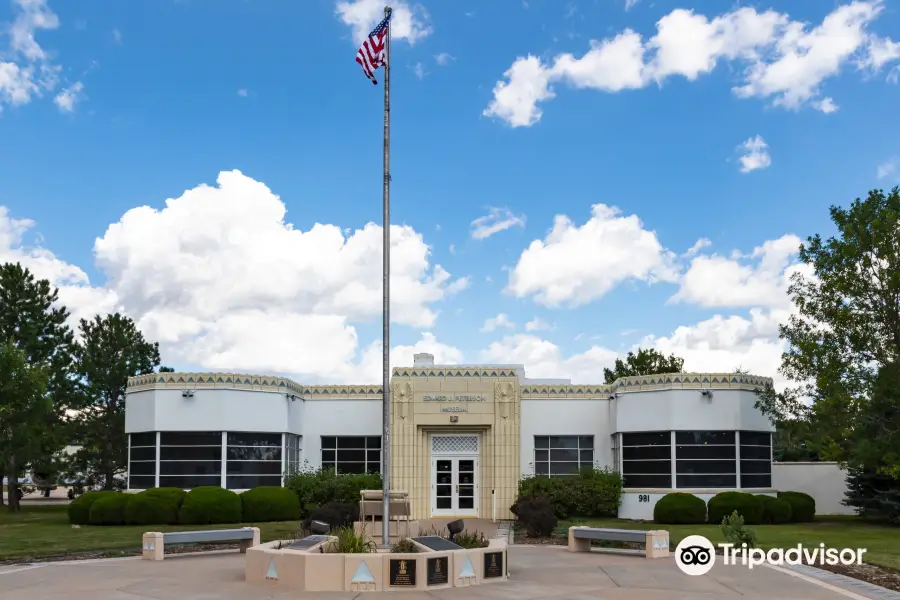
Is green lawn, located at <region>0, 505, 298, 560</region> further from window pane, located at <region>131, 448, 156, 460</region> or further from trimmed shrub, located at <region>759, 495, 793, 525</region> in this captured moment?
trimmed shrub, located at <region>759, 495, 793, 525</region>

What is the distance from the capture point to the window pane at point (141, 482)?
99.8 feet

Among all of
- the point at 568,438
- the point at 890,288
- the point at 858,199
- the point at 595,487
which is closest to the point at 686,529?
the point at 595,487

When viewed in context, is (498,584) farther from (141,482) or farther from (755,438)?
(141,482)

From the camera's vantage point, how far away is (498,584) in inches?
615

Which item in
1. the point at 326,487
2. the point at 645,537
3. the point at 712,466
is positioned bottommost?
the point at 645,537

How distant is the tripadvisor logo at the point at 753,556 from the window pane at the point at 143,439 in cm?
1784

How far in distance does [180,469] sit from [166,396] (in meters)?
2.38

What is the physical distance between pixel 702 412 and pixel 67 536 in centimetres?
1909

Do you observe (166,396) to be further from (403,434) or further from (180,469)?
(403,434)

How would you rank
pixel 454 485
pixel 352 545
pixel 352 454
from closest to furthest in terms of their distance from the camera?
pixel 352 545
pixel 454 485
pixel 352 454

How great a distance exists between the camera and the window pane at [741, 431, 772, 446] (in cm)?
3072

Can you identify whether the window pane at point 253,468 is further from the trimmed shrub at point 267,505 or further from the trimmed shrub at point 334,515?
the trimmed shrub at point 334,515

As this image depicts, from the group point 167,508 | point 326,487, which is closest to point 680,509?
point 326,487

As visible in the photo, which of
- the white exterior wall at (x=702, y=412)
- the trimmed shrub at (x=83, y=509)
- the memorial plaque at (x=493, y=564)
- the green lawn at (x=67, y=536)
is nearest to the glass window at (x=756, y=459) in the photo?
the white exterior wall at (x=702, y=412)
